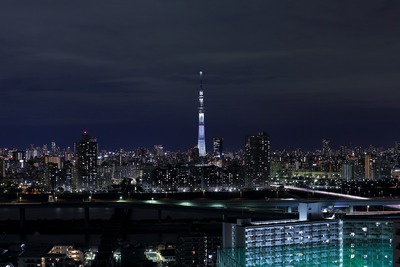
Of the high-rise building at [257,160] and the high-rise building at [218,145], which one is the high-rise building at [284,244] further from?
the high-rise building at [218,145]

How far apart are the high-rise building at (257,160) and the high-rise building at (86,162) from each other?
650 cm

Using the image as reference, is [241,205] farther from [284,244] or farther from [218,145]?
[218,145]

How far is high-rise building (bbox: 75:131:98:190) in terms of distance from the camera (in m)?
27.3

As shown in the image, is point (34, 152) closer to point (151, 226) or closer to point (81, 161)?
point (81, 161)

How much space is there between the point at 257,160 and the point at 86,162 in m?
7.56

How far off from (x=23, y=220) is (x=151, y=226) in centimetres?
332

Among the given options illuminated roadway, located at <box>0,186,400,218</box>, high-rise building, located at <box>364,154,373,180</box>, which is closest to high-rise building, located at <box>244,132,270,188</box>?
high-rise building, located at <box>364,154,373,180</box>

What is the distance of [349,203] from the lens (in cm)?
1593

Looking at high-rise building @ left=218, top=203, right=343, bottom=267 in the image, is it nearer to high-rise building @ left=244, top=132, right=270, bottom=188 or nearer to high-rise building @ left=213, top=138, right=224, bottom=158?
high-rise building @ left=244, top=132, right=270, bottom=188

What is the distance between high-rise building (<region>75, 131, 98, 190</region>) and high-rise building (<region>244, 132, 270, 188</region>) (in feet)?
21.3

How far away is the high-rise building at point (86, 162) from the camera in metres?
27.3

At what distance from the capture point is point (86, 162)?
28.7 m

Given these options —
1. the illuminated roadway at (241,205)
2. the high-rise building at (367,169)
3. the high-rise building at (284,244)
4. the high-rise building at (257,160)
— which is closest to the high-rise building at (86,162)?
the high-rise building at (257,160)

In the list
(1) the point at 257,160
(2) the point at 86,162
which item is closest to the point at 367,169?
(1) the point at 257,160
